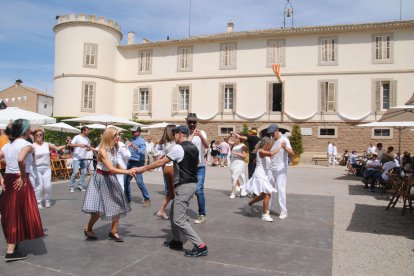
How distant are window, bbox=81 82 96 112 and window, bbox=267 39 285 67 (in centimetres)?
1330

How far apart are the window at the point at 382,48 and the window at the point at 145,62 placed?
1627 cm

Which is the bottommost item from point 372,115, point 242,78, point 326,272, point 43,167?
point 326,272

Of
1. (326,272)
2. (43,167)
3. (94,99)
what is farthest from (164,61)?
(326,272)

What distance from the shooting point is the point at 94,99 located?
27.2 metres

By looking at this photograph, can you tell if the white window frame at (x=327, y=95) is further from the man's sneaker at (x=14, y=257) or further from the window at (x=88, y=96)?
the man's sneaker at (x=14, y=257)

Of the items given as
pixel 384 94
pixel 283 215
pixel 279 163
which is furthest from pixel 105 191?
pixel 384 94

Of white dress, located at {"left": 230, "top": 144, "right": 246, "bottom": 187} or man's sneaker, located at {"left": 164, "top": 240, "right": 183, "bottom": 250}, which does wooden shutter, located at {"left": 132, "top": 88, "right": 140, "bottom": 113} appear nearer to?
white dress, located at {"left": 230, "top": 144, "right": 246, "bottom": 187}

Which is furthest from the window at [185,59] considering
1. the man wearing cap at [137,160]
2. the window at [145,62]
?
the man wearing cap at [137,160]

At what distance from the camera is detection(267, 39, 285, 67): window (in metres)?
25.0

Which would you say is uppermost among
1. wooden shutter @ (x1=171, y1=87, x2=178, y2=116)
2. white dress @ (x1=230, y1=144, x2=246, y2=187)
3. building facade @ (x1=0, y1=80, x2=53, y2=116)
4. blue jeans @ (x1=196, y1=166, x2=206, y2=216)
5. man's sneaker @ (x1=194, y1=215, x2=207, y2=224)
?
building facade @ (x1=0, y1=80, x2=53, y2=116)

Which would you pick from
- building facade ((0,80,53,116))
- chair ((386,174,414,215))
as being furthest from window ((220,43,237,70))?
building facade ((0,80,53,116))

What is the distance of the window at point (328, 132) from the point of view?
23.8 metres

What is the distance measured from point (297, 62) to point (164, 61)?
10176 mm

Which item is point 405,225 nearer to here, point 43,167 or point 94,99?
point 43,167
